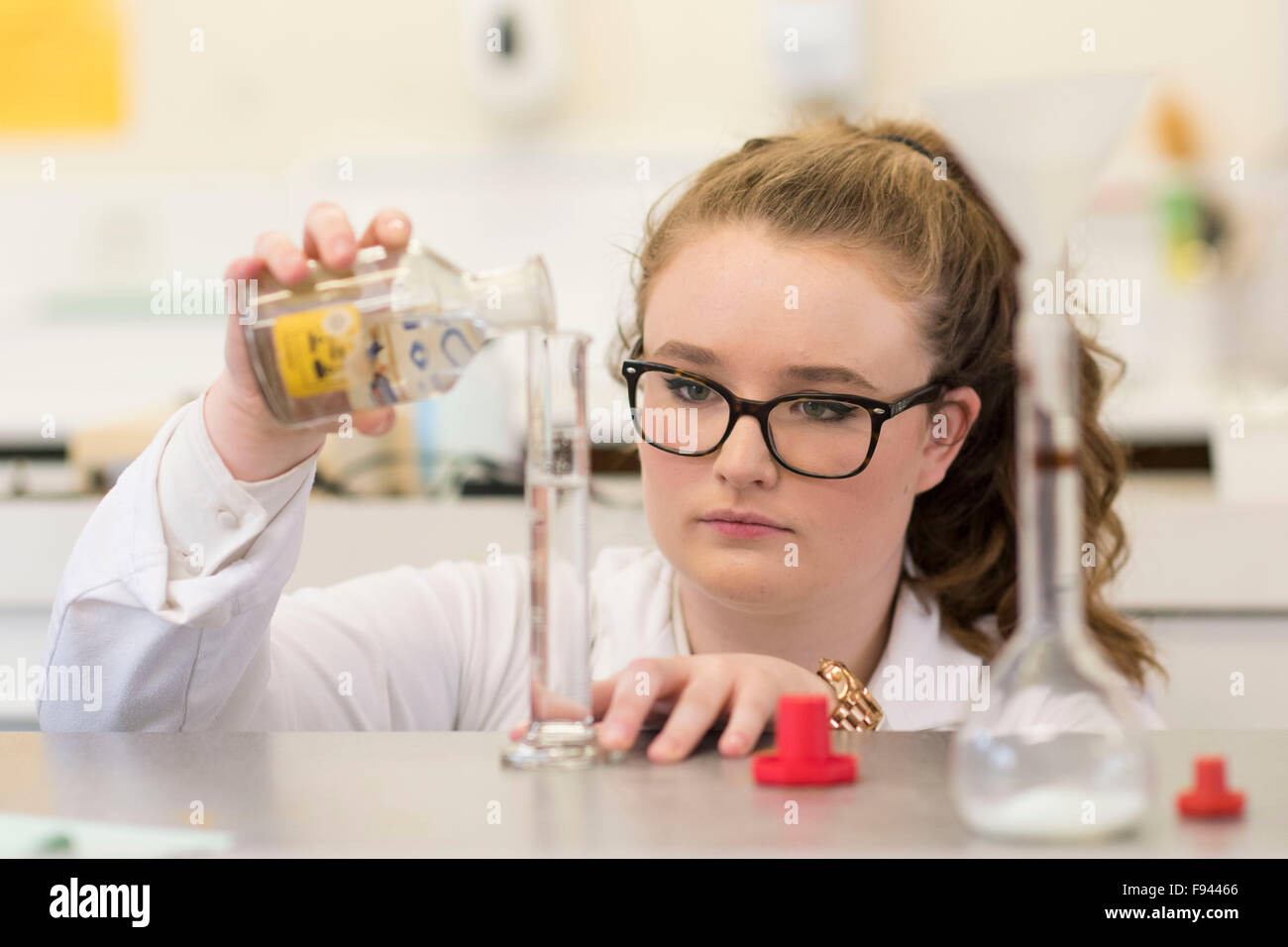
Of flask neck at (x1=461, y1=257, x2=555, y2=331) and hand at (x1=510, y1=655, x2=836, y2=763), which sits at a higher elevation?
flask neck at (x1=461, y1=257, x2=555, y2=331)

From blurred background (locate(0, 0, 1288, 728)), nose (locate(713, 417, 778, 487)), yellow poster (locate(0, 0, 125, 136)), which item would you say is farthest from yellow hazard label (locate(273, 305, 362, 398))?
yellow poster (locate(0, 0, 125, 136))

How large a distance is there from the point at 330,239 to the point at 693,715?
332mm

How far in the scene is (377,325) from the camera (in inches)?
29.0

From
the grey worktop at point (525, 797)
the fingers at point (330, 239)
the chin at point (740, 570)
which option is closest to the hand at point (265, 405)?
the fingers at point (330, 239)

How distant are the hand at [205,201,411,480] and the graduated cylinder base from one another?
244mm

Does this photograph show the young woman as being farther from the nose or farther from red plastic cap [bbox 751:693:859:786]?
red plastic cap [bbox 751:693:859:786]

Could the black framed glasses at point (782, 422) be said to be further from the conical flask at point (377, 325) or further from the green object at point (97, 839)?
the green object at point (97, 839)

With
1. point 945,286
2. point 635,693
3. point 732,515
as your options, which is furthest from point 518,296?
point 945,286

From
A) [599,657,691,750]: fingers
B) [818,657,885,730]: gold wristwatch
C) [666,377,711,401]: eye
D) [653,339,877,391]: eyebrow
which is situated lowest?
[818,657,885,730]: gold wristwatch

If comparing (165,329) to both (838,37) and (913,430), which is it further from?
(913,430)

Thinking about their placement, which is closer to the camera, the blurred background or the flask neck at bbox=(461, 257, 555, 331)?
the flask neck at bbox=(461, 257, 555, 331)

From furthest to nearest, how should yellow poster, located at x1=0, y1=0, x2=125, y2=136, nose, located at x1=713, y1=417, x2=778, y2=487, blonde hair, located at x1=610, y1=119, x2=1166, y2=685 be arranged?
1. yellow poster, located at x1=0, y1=0, x2=125, y2=136
2. blonde hair, located at x1=610, y1=119, x2=1166, y2=685
3. nose, located at x1=713, y1=417, x2=778, y2=487

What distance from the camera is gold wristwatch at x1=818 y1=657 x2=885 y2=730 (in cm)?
88
